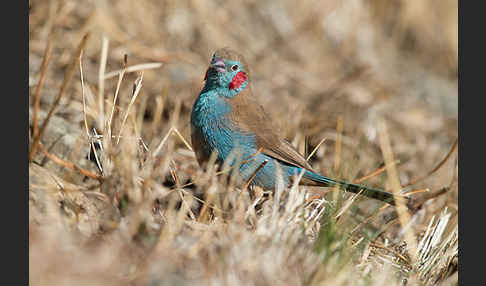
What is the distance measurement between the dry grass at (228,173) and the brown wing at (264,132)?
0.88 ft

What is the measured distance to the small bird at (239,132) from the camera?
384 centimetres

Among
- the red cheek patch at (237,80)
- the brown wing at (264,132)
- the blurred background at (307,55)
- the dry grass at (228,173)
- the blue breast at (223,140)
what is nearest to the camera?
the dry grass at (228,173)

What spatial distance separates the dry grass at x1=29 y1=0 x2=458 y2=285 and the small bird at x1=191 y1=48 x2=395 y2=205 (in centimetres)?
18

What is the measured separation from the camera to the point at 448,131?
6062 millimetres

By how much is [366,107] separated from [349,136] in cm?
85

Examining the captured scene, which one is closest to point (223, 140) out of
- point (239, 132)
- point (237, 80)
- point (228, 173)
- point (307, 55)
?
point (239, 132)

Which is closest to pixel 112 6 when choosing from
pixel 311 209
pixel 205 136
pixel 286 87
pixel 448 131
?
pixel 286 87

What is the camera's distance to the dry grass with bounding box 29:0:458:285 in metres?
2.37

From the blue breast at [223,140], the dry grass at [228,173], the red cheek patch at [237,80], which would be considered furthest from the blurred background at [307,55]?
the red cheek patch at [237,80]

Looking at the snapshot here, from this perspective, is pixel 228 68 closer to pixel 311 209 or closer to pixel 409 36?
pixel 311 209

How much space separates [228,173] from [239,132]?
42 cm

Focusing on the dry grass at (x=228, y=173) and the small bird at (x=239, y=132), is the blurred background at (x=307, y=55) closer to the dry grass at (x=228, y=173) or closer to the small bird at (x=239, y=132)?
the dry grass at (x=228, y=173)

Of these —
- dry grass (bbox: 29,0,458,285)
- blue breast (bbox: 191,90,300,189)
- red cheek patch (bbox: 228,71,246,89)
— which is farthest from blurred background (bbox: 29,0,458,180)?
red cheek patch (bbox: 228,71,246,89)

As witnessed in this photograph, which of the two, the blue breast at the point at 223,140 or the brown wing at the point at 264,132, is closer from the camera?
the blue breast at the point at 223,140
